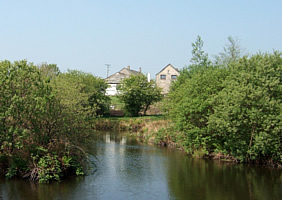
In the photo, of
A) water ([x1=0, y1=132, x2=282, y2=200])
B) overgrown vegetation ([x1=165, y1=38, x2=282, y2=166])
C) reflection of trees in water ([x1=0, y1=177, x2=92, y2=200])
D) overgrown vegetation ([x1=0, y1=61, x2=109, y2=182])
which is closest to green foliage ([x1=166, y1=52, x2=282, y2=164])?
overgrown vegetation ([x1=165, y1=38, x2=282, y2=166])

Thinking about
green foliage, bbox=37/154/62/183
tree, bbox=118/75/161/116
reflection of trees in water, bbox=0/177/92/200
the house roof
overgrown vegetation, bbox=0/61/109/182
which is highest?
the house roof

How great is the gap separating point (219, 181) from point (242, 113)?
599 centimetres

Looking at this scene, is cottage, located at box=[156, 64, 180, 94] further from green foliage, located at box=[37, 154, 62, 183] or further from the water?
green foliage, located at box=[37, 154, 62, 183]

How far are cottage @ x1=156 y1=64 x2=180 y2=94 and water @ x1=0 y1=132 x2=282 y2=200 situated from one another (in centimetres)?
4857

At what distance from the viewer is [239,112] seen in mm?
28703

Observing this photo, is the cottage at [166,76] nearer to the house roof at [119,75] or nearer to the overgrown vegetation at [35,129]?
the house roof at [119,75]

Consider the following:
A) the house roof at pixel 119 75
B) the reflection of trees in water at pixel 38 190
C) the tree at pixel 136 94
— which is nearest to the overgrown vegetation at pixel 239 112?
the reflection of trees in water at pixel 38 190

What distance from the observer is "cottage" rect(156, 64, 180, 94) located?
8161 centimetres

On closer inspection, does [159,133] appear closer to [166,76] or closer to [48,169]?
[48,169]

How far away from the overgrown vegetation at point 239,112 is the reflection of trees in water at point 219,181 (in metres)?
1.63

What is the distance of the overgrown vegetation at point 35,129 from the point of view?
22781 millimetres

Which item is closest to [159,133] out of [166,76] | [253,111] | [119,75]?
[253,111]

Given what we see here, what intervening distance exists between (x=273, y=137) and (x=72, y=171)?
1477 cm

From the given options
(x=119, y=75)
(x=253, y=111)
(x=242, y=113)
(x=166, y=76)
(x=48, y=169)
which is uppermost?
(x=119, y=75)
